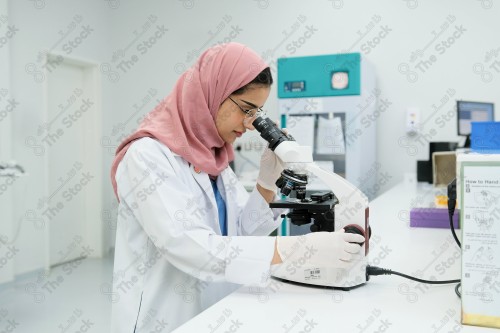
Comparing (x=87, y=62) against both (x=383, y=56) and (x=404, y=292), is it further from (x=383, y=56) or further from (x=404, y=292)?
(x=404, y=292)

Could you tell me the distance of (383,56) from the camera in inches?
157

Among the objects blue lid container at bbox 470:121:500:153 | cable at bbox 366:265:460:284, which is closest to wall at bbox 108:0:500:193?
blue lid container at bbox 470:121:500:153

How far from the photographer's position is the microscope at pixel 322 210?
1.06 metres

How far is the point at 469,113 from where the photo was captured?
3.21 meters

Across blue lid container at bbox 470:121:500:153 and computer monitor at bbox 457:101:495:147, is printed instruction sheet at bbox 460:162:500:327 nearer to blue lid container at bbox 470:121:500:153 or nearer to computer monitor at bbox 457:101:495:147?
blue lid container at bbox 470:121:500:153

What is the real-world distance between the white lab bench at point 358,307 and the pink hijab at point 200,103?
45 cm

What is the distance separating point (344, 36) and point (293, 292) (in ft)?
11.4

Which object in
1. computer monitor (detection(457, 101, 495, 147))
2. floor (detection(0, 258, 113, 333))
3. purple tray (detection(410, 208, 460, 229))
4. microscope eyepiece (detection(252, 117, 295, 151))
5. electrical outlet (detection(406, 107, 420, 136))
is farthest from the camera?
electrical outlet (detection(406, 107, 420, 136))

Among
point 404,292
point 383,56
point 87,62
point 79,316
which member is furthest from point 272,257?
point 87,62

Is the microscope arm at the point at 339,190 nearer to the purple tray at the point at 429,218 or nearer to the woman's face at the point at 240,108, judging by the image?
the woman's face at the point at 240,108

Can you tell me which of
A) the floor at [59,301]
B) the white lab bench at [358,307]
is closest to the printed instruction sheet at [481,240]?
Answer: the white lab bench at [358,307]

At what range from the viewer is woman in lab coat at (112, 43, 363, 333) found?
107 cm

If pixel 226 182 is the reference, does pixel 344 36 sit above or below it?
above

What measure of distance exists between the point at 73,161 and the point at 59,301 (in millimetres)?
1660
